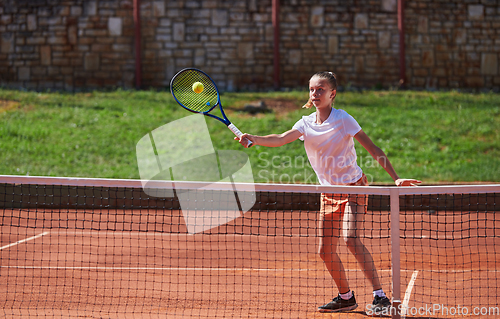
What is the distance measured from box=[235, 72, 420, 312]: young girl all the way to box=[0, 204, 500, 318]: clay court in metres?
0.46

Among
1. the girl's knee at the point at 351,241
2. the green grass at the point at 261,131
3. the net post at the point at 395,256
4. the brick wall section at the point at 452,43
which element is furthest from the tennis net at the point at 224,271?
the brick wall section at the point at 452,43

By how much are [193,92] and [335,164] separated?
1.68m

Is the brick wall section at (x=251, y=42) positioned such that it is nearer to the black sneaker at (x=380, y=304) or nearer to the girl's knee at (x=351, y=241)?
the girl's knee at (x=351, y=241)

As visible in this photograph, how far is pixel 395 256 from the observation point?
3.58m

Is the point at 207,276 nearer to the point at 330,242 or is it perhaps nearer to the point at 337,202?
the point at 330,242

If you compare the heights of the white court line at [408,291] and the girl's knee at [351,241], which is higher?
the girl's knee at [351,241]

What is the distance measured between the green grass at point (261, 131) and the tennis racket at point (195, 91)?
5396 mm

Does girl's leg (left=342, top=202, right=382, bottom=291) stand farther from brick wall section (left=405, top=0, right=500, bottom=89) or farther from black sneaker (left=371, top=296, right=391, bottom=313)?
brick wall section (left=405, top=0, right=500, bottom=89)

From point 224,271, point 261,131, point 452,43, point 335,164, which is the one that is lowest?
point 224,271

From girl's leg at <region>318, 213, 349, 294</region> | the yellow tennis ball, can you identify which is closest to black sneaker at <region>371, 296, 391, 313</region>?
girl's leg at <region>318, 213, 349, 294</region>

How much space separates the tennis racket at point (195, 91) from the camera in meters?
4.62

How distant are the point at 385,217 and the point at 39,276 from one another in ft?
18.3

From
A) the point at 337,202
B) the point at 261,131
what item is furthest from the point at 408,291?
the point at 261,131

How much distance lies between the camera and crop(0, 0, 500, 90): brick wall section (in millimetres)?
14977
